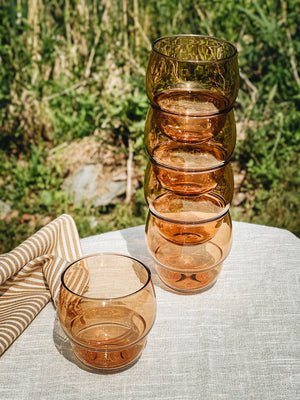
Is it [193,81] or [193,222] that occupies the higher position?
[193,81]

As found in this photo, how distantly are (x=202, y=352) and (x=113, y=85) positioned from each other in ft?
7.81

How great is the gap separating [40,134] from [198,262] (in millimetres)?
2245

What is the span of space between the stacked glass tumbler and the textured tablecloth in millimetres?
76

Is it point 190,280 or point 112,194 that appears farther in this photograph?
point 112,194

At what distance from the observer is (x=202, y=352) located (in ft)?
2.83

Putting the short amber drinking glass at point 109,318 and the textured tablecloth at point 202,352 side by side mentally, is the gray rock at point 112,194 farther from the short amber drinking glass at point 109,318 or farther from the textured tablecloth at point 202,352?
the short amber drinking glass at point 109,318

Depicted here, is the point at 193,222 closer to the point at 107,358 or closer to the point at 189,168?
the point at 189,168

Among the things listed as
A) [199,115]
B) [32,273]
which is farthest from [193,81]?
[32,273]

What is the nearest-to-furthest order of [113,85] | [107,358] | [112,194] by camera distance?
[107,358], [112,194], [113,85]

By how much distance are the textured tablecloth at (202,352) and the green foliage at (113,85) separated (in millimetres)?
1683

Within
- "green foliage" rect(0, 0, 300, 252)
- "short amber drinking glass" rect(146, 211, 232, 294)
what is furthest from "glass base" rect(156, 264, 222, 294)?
"green foliage" rect(0, 0, 300, 252)

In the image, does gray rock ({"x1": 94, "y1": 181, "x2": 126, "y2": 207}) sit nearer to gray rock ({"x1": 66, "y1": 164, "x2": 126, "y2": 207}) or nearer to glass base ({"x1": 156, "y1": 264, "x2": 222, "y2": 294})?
gray rock ({"x1": 66, "y1": 164, "x2": 126, "y2": 207})

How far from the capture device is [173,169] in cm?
96

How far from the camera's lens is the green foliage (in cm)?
279
